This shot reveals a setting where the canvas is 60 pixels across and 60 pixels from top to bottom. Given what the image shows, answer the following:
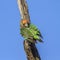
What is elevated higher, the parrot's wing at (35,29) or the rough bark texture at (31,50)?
the parrot's wing at (35,29)

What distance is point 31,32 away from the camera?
9070 millimetres

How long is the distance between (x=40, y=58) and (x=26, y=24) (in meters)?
1.29

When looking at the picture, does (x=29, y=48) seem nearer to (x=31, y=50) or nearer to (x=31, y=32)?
(x=31, y=50)

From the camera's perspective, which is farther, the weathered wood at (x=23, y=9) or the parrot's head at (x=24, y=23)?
the weathered wood at (x=23, y=9)

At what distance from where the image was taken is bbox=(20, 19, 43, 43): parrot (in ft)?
29.2

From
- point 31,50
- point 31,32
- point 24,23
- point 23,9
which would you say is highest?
point 23,9

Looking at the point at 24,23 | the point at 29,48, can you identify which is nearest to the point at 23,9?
A: the point at 24,23

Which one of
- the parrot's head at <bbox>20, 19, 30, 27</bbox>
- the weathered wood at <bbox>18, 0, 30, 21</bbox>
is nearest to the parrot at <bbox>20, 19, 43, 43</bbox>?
the parrot's head at <bbox>20, 19, 30, 27</bbox>

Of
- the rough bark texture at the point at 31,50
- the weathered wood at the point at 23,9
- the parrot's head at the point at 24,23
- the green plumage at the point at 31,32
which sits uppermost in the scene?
the weathered wood at the point at 23,9

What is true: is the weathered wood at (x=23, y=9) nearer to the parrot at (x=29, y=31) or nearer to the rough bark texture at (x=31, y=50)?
the parrot at (x=29, y=31)

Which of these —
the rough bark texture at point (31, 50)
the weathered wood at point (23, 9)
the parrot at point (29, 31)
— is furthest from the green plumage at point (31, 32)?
the weathered wood at point (23, 9)

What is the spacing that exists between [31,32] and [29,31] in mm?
79

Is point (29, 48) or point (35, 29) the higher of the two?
point (35, 29)

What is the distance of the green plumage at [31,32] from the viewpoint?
29.3 ft
